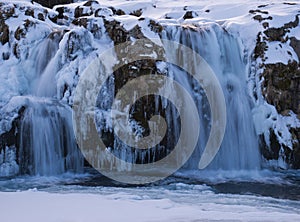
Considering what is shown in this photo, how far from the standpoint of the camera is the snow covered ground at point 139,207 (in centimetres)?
438

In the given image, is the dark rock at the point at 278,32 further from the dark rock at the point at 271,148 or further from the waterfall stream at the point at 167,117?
the dark rock at the point at 271,148

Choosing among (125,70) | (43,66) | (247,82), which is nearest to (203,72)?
(247,82)

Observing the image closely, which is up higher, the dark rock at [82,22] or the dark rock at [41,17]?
the dark rock at [41,17]

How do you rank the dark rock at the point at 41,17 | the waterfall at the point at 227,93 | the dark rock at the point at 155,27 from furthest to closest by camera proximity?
the dark rock at the point at 41,17
the dark rock at the point at 155,27
the waterfall at the point at 227,93

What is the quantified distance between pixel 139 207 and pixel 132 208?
103mm

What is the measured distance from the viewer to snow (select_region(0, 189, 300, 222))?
14.3 feet

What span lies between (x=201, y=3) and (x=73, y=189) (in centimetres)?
852

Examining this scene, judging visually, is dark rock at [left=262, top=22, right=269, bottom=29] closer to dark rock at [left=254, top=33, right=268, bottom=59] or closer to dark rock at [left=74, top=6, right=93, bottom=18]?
dark rock at [left=254, top=33, right=268, bottom=59]

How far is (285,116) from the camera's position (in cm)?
848

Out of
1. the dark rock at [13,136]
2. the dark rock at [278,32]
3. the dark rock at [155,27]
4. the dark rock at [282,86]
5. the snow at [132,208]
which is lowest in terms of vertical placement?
the snow at [132,208]

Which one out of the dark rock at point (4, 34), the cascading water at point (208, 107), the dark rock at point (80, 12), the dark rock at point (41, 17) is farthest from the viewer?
the dark rock at point (80, 12)

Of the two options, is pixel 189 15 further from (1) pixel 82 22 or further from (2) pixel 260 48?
(1) pixel 82 22

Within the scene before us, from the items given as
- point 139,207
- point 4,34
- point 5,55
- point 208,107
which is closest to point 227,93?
point 208,107

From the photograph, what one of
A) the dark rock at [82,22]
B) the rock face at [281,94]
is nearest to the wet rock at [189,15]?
the rock face at [281,94]
